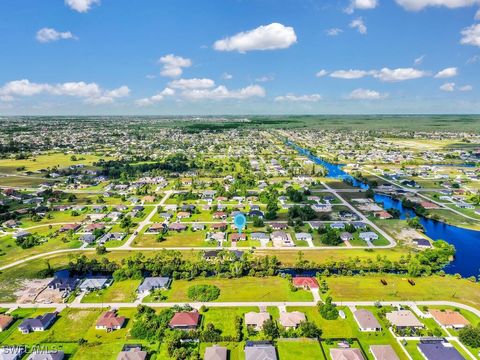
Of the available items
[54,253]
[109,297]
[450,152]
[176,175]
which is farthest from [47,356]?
[450,152]

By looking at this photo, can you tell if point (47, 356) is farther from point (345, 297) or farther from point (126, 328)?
point (345, 297)

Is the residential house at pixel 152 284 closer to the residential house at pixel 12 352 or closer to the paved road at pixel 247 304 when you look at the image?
the paved road at pixel 247 304

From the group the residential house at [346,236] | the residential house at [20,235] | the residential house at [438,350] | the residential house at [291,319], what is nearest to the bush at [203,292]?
the residential house at [291,319]

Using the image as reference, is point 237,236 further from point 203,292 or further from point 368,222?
point 368,222

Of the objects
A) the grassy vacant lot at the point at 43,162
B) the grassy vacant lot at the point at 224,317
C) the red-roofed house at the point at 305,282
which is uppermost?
the grassy vacant lot at the point at 43,162

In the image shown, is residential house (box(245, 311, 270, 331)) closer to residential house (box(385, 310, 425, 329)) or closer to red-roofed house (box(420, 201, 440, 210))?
residential house (box(385, 310, 425, 329))

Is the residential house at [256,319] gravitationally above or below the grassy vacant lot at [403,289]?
above
